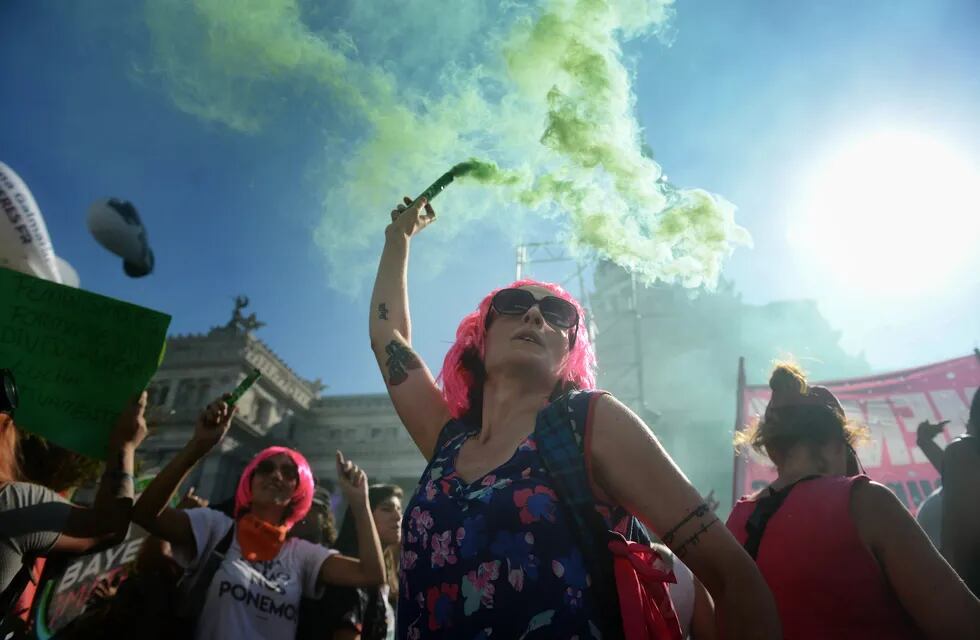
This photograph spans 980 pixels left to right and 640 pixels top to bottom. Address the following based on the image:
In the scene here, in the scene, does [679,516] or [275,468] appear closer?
[679,516]

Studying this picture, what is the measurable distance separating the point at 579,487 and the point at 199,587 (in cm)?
254

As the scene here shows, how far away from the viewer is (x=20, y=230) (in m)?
2.96

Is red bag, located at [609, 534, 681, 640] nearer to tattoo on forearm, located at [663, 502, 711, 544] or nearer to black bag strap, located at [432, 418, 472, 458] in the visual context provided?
tattoo on forearm, located at [663, 502, 711, 544]

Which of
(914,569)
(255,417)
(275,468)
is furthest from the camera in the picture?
(255,417)

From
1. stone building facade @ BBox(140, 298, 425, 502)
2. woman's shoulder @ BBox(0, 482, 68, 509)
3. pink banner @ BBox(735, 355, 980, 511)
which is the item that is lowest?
woman's shoulder @ BBox(0, 482, 68, 509)

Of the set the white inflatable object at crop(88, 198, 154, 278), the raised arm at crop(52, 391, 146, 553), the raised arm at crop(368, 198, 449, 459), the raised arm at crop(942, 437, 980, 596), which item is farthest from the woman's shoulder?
the raised arm at crop(942, 437, 980, 596)

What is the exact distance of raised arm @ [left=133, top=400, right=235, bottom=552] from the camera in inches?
105

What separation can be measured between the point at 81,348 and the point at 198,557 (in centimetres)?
131

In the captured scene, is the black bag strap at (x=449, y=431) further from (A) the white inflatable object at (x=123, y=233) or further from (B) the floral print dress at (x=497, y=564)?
(A) the white inflatable object at (x=123, y=233)

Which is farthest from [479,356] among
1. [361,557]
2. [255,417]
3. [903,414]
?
[255,417]

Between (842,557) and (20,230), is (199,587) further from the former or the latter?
(842,557)

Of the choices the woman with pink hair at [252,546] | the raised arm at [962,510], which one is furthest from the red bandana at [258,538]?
the raised arm at [962,510]

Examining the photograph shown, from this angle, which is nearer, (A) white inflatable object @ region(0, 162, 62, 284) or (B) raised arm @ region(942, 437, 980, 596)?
(B) raised arm @ region(942, 437, 980, 596)

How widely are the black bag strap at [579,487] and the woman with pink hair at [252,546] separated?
198cm
